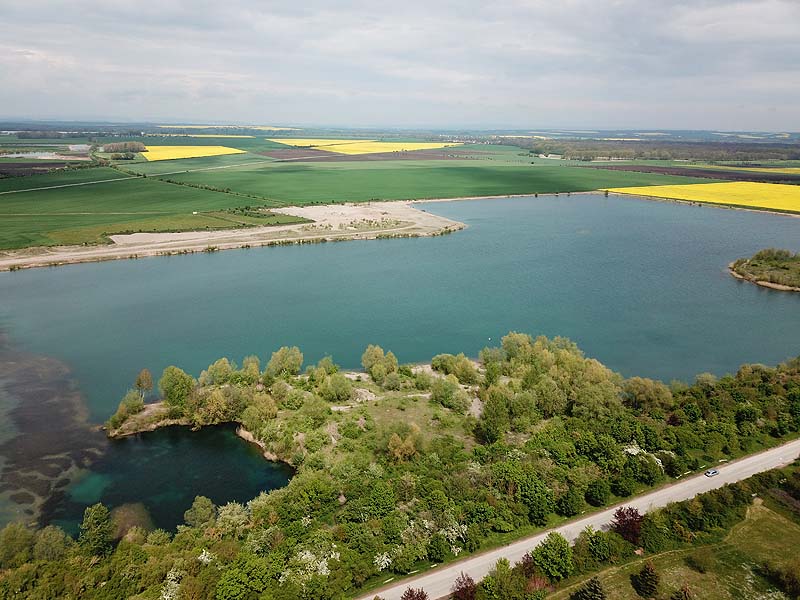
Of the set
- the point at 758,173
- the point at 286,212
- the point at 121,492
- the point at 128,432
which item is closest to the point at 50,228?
the point at 286,212

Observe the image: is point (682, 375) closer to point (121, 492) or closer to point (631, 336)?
point (631, 336)

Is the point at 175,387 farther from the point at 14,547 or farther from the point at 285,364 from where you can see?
the point at 14,547

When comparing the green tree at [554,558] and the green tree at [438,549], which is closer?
the green tree at [554,558]

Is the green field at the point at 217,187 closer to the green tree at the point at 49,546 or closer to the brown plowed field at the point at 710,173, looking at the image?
the brown plowed field at the point at 710,173

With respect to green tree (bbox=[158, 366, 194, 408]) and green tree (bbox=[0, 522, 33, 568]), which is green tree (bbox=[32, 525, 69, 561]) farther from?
green tree (bbox=[158, 366, 194, 408])

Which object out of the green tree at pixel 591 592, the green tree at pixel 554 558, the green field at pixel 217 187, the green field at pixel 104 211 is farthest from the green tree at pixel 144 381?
the green field at pixel 217 187

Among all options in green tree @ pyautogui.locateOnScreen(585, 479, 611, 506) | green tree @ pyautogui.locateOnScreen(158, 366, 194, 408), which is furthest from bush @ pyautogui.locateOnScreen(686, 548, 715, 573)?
green tree @ pyautogui.locateOnScreen(158, 366, 194, 408)
